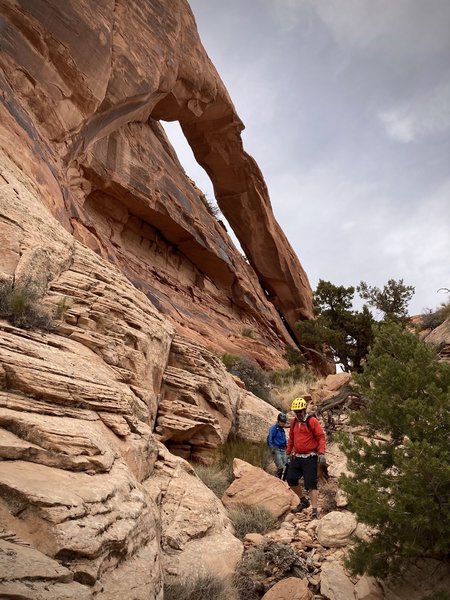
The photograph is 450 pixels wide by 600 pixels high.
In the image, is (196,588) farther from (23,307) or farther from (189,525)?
(23,307)

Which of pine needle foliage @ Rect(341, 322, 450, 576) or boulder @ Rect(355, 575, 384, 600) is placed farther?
boulder @ Rect(355, 575, 384, 600)

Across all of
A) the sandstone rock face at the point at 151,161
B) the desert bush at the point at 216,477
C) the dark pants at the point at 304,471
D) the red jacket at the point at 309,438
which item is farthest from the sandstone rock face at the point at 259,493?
the sandstone rock face at the point at 151,161

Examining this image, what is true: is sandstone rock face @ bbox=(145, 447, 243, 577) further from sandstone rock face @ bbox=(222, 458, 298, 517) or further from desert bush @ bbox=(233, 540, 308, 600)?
sandstone rock face @ bbox=(222, 458, 298, 517)

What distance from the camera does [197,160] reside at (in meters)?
27.1

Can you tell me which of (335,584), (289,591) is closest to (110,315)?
(289,591)

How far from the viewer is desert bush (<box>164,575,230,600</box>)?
3.63 metres

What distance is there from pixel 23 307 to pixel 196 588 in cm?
348

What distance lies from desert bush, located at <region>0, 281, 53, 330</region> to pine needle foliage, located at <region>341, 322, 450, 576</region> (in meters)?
3.86

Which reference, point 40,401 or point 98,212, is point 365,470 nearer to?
point 40,401

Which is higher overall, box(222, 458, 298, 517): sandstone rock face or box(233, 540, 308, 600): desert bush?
box(222, 458, 298, 517): sandstone rock face

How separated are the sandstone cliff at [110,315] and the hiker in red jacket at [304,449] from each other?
1537 mm

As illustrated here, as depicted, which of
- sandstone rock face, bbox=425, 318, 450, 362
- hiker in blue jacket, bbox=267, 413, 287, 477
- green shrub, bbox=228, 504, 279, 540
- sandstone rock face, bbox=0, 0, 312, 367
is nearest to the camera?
green shrub, bbox=228, 504, 279, 540

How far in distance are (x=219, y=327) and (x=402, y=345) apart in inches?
634

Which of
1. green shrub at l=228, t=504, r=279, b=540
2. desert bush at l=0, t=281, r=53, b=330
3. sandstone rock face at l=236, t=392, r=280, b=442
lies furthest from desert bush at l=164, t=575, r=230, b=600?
sandstone rock face at l=236, t=392, r=280, b=442
